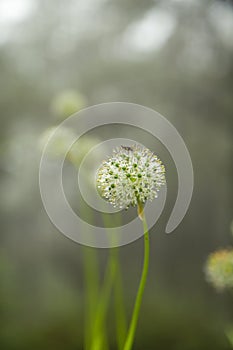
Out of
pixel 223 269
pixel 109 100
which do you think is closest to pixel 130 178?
pixel 223 269

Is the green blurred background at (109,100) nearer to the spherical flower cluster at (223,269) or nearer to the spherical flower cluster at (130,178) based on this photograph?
the spherical flower cluster at (223,269)

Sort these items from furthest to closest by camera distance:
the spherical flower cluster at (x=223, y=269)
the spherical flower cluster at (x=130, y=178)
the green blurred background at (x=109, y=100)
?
the green blurred background at (x=109, y=100) < the spherical flower cluster at (x=223, y=269) < the spherical flower cluster at (x=130, y=178)

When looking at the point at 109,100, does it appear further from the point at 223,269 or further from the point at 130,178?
the point at 130,178

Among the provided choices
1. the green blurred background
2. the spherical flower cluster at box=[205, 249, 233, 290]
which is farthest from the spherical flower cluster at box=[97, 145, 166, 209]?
the green blurred background

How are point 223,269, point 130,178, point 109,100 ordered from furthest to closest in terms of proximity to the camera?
point 109,100 < point 223,269 < point 130,178

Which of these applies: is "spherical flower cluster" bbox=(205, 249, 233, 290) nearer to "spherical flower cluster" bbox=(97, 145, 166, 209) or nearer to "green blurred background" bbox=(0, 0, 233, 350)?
"spherical flower cluster" bbox=(97, 145, 166, 209)

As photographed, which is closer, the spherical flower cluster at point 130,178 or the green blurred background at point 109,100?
the spherical flower cluster at point 130,178

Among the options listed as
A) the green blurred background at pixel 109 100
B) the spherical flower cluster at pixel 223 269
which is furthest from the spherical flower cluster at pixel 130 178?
the green blurred background at pixel 109 100
